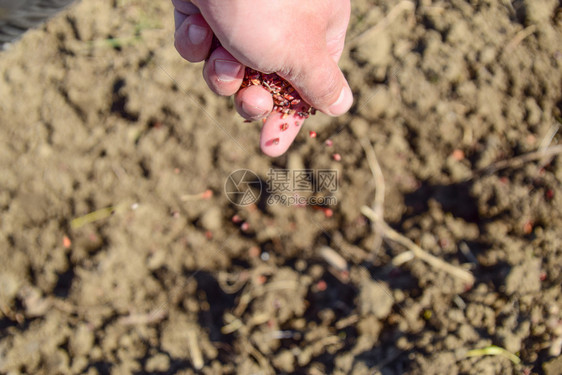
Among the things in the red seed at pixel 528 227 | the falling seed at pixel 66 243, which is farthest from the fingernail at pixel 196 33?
the red seed at pixel 528 227

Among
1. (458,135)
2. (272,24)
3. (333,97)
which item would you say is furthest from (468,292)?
(272,24)

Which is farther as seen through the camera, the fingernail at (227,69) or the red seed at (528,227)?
the red seed at (528,227)

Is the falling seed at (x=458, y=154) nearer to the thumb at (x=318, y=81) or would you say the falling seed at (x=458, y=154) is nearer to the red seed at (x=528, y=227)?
the red seed at (x=528, y=227)

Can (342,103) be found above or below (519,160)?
above

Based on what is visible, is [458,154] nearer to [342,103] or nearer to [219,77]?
[342,103]

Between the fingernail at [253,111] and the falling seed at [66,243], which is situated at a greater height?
the fingernail at [253,111]

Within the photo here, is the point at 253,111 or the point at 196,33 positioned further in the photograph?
the point at 253,111

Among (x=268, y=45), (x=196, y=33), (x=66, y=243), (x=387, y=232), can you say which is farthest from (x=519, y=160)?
(x=66, y=243)
